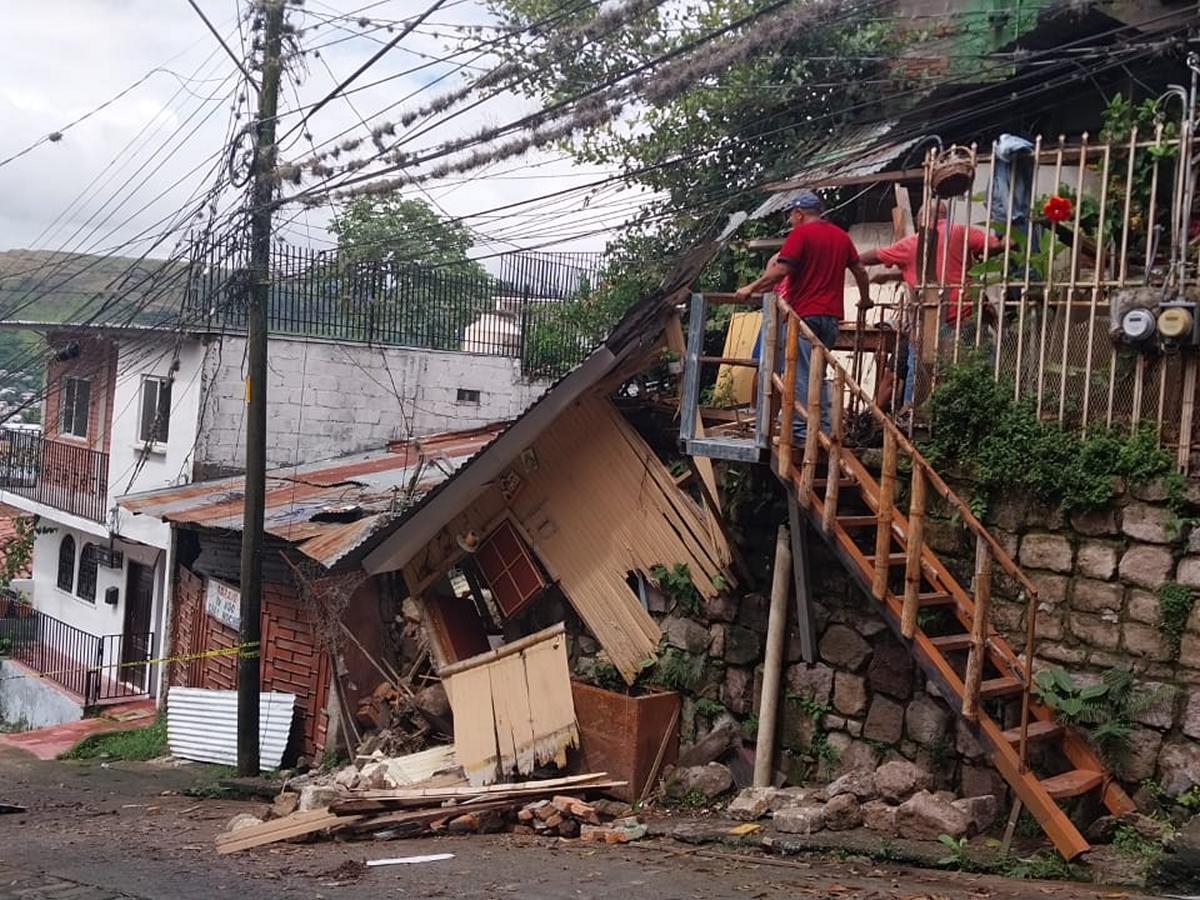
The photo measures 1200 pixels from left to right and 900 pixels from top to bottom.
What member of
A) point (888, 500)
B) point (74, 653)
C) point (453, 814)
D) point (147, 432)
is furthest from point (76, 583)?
→ point (888, 500)

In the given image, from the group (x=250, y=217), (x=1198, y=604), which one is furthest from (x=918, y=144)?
(x=250, y=217)

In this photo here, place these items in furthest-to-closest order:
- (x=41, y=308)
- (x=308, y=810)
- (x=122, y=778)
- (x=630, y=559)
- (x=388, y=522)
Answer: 1. (x=41, y=308)
2. (x=122, y=778)
3. (x=388, y=522)
4. (x=630, y=559)
5. (x=308, y=810)

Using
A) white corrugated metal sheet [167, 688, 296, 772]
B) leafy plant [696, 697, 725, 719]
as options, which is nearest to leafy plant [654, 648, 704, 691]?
leafy plant [696, 697, 725, 719]

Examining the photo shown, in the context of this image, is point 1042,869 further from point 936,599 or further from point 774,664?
point 774,664

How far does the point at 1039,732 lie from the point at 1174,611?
3.51ft

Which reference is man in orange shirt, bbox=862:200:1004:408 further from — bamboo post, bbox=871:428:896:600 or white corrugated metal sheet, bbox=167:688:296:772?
white corrugated metal sheet, bbox=167:688:296:772

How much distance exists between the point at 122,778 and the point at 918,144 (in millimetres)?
10912

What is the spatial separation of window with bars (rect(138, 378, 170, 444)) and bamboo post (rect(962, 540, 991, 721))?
44.3 feet

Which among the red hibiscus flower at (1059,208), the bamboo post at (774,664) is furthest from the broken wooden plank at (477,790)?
the red hibiscus flower at (1059,208)

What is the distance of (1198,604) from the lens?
723 centimetres

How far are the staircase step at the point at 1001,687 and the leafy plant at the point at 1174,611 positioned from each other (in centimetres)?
89

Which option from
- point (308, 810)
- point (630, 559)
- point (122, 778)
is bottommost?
point (122, 778)

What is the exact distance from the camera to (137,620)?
19.6 metres

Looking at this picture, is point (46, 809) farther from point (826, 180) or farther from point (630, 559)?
point (826, 180)
